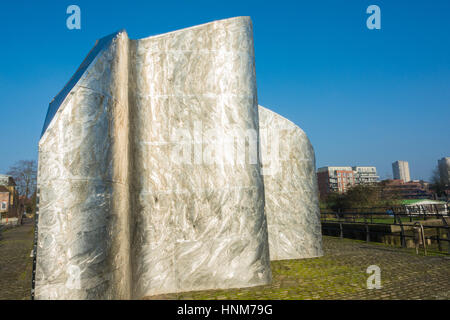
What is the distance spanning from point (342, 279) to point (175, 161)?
4.85 meters

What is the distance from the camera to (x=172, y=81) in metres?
7.45

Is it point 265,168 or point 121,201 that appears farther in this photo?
point 265,168

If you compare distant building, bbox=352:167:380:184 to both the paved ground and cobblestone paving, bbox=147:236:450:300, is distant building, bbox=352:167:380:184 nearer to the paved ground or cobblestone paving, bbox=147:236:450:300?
the paved ground

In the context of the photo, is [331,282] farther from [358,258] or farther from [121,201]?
[121,201]

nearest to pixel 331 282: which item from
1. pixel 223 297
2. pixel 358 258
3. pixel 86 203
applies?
pixel 223 297

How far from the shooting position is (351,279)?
24.7ft

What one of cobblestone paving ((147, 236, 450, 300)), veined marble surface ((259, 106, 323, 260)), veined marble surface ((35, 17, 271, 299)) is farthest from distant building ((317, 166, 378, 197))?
veined marble surface ((35, 17, 271, 299))

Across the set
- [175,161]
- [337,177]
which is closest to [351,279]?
[175,161]

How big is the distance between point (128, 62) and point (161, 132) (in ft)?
5.81

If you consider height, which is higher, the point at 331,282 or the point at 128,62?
the point at 128,62

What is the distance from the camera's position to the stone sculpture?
5754mm

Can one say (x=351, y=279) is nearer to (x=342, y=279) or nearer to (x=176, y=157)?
(x=342, y=279)
